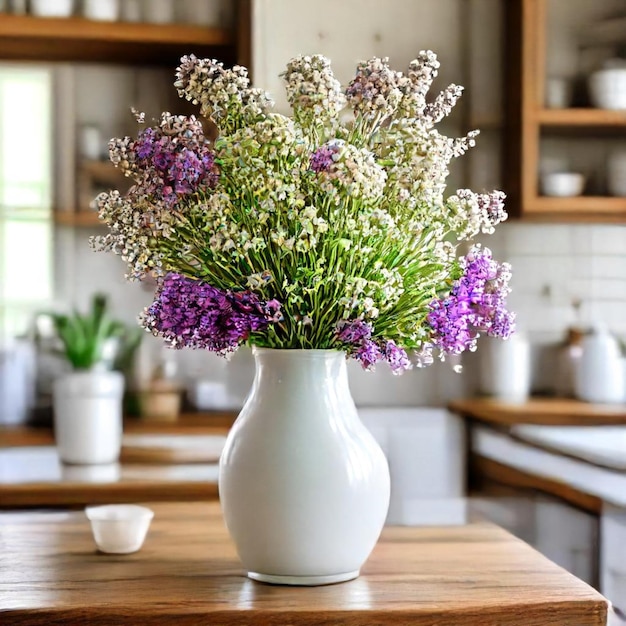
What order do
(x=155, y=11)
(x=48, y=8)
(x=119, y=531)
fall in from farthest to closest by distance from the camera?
1. (x=155, y=11)
2. (x=48, y=8)
3. (x=119, y=531)

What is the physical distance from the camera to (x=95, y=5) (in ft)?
9.27

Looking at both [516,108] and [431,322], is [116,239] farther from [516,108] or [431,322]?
[516,108]

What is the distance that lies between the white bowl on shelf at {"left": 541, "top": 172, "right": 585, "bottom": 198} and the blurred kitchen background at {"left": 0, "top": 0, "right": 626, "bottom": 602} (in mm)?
41

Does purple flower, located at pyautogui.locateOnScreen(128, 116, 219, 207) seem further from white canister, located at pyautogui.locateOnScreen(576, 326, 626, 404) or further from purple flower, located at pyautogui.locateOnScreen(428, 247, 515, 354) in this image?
white canister, located at pyautogui.locateOnScreen(576, 326, 626, 404)

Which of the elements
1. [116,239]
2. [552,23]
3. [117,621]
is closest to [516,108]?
[552,23]

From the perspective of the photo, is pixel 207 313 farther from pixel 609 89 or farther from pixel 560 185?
pixel 609 89

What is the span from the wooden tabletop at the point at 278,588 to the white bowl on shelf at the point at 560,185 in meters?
1.57

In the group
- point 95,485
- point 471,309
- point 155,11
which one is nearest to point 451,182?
point 155,11

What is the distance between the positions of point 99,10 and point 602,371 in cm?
172

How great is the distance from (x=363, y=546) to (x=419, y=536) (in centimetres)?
30

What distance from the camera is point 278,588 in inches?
46.7

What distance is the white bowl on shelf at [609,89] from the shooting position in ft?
9.42

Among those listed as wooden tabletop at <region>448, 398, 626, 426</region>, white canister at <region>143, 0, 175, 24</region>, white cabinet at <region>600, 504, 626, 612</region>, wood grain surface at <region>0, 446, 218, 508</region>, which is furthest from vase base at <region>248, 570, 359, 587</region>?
white canister at <region>143, 0, 175, 24</region>

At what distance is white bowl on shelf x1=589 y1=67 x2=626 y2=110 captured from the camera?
2871 mm
